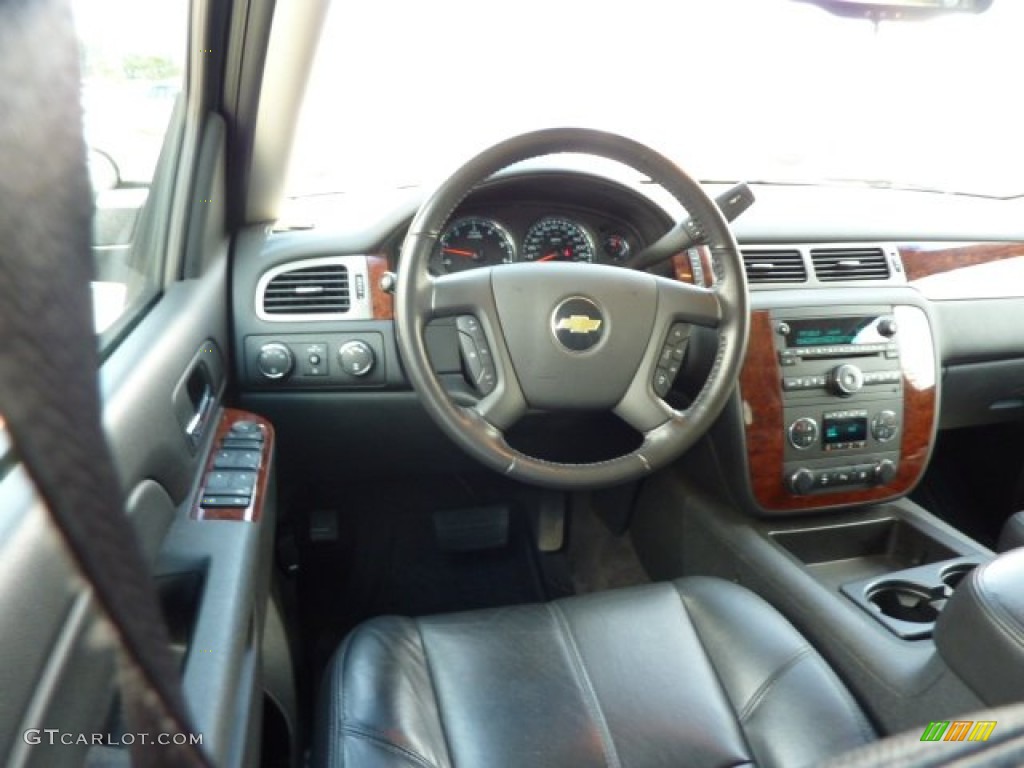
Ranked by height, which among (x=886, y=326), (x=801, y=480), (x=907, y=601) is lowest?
(x=907, y=601)

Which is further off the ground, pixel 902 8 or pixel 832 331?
pixel 902 8

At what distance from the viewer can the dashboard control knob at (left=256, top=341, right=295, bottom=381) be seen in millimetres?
1823

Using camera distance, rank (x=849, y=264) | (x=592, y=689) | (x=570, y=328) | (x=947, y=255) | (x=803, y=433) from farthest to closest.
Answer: (x=947, y=255), (x=849, y=264), (x=803, y=433), (x=570, y=328), (x=592, y=689)

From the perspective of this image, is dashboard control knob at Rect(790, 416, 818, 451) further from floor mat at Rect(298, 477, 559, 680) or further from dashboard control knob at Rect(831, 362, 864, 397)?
floor mat at Rect(298, 477, 559, 680)

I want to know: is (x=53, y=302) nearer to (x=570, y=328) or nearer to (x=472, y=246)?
(x=570, y=328)

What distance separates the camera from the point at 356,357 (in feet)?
6.08

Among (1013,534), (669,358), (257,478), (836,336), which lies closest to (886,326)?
(836,336)

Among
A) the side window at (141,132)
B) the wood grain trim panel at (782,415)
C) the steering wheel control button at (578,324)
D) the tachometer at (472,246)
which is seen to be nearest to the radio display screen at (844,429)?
the wood grain trim panel at (782,415)

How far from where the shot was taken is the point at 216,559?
1.21m

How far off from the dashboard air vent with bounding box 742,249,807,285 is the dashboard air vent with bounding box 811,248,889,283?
0.14 ft

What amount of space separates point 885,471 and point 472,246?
105 cm

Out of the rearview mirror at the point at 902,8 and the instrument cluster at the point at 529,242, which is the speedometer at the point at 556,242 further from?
the rearview mirror at the point at 902,8

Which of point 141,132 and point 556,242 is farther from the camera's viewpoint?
point 556,242

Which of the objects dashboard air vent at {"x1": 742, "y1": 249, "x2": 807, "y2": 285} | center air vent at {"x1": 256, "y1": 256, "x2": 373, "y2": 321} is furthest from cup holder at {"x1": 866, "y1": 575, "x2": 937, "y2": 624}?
center air vent at {"x1": 256, "y1": 256, "x2": 373, "y2": 321}
